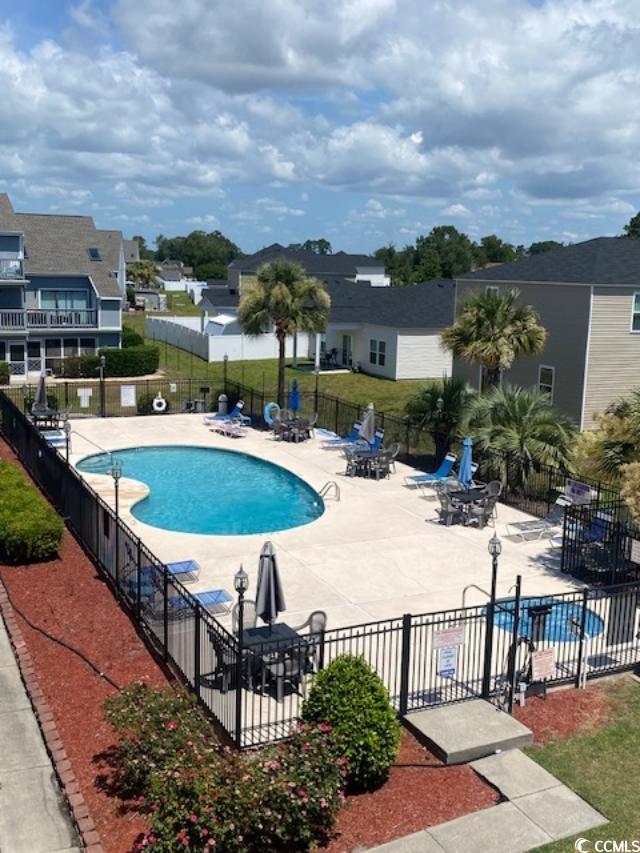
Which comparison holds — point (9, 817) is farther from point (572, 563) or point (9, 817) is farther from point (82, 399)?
point (82, 399)

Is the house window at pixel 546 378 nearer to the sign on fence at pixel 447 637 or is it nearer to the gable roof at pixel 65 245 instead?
the sign on fence at pixel 447 637

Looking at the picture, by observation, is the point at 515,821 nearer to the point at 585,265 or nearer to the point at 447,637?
the point at 447,637

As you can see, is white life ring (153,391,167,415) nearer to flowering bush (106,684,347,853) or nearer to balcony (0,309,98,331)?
balcony (0,309,98,331)

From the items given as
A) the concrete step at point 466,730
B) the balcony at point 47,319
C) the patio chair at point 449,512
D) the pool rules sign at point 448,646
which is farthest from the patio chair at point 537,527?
the balcony at point 47,319

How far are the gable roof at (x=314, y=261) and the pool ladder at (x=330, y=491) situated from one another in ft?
186

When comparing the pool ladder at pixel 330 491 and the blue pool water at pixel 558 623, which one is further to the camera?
the pool ladder at pixel 330 491

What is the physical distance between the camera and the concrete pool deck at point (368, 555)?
49.6 feet

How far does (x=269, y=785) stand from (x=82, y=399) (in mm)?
27010

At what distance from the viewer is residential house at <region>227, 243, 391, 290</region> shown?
8031cm

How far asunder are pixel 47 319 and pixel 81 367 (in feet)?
12.0

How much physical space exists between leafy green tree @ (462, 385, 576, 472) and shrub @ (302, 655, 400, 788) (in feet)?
41.2

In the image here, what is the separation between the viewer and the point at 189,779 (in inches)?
316

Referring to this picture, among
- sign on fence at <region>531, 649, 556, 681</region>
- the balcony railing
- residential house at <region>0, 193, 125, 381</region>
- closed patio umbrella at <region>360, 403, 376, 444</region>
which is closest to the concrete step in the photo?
sign on fence at <region>531, 649, 556, 681</region>

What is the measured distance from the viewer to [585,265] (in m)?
31.8
